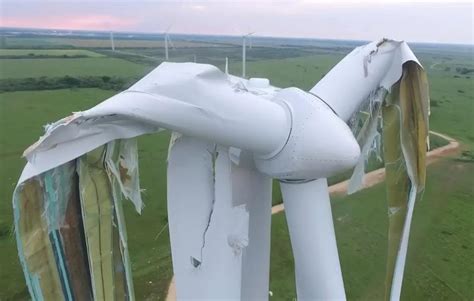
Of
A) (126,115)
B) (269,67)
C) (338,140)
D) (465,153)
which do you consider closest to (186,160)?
(126,115)

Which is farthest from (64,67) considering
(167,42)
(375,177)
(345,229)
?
(167,42)

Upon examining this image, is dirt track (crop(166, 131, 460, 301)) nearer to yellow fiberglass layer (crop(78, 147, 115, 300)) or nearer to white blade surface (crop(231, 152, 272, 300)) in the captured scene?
white blade surface (crop(231, 152, 272, 300))

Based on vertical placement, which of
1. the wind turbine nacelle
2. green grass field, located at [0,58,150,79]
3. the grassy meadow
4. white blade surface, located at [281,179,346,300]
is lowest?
green grass field, located at [0,58,150,79]

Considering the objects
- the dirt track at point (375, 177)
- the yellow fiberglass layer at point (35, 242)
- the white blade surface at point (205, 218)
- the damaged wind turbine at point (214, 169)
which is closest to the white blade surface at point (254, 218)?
the damaged wind turbine at point (214, 169)

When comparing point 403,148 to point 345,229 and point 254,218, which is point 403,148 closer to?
point 254,218

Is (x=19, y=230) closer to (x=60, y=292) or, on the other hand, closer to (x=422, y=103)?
(x=60, y=292)

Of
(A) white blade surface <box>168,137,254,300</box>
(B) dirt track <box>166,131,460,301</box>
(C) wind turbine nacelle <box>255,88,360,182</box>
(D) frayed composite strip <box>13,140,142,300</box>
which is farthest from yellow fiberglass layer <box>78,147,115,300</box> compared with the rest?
(B) dirt track <box>166,131,460,301</box>

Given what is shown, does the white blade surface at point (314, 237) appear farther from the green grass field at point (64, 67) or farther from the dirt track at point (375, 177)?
the green grass field at point (64, 67)
